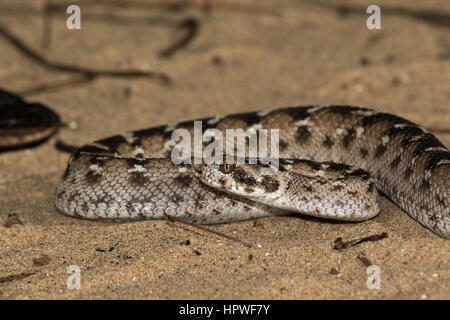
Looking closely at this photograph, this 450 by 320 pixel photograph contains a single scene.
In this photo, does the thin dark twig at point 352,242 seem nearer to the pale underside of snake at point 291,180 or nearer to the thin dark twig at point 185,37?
the pale underside of snake at point 291,180

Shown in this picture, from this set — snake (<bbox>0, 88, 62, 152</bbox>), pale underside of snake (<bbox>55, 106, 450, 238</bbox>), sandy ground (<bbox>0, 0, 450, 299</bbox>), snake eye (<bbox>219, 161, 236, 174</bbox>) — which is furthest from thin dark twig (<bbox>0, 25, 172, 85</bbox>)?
snake eye (<bbox>219, 161, 236, 174</bbox>)

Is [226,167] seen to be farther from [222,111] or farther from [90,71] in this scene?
[90,71]

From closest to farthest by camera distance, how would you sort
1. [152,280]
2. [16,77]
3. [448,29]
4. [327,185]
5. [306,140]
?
[152,280]
[327,185]
[306,140]
[16,77]
[448,29]

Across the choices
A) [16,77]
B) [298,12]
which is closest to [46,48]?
[16,77]

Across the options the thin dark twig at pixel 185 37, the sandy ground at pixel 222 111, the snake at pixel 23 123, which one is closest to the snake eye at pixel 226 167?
the sandy ground at pixel 222 111
